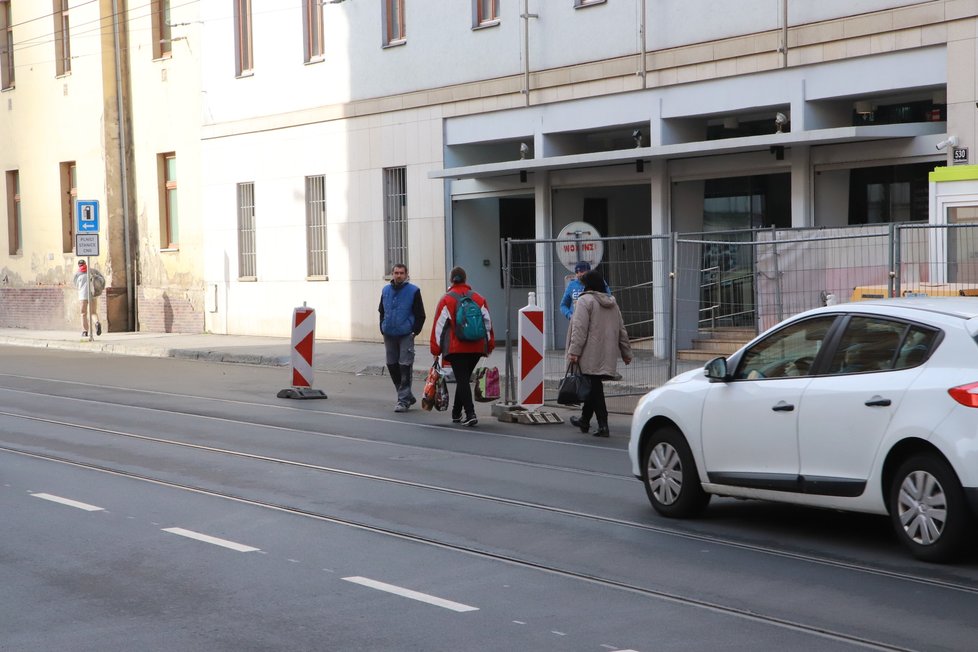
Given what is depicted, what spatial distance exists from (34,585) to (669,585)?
331 centimetres

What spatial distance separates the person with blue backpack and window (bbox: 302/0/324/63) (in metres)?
14.9

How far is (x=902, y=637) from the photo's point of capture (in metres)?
6.16

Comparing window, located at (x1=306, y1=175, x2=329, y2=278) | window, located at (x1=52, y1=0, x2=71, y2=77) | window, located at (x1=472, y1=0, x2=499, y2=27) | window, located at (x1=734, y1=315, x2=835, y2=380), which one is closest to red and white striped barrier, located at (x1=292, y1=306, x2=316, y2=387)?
window, located at (x1=472, y1=0, x2=499, y2=27)

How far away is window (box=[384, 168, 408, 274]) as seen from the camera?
90.0 feet

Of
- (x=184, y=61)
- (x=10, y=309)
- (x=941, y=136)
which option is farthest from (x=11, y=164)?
(x=941, y=136)

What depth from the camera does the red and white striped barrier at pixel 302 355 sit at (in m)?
18.4

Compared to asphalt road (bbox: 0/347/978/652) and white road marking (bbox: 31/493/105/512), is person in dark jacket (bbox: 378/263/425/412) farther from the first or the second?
white road marking (bbox: 31/493/105/512)

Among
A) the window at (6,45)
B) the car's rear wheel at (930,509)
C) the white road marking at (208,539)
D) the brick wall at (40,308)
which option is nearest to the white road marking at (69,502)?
the white road marking at (208,539)

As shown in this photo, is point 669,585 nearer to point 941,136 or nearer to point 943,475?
point 943,475

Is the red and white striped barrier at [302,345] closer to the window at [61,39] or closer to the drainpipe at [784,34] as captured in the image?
the drainpipe at [784,34]

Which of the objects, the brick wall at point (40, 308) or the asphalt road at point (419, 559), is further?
the brick wall at point (40, 308)

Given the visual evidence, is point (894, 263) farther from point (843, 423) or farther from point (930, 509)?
point (930, 509)

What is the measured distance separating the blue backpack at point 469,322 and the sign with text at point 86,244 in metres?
18.1

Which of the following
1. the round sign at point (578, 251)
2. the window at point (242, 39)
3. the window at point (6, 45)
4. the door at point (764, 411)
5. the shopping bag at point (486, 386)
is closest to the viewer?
the door at point (764, 411)
